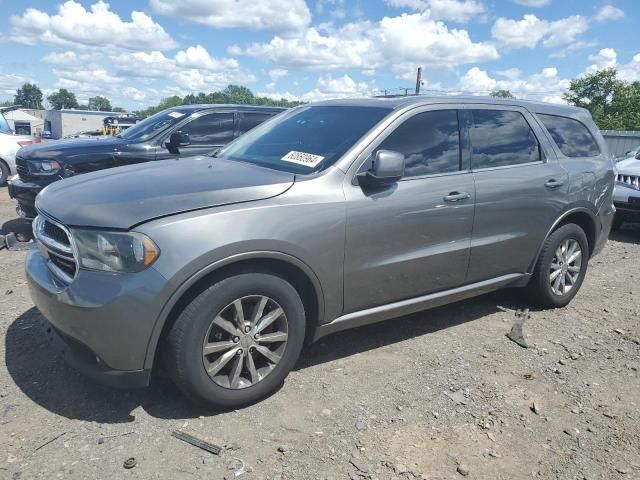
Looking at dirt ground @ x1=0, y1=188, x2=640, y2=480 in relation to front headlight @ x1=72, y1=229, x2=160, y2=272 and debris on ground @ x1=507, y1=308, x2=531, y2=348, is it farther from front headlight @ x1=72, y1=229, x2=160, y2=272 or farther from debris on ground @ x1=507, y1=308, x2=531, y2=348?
front headlight @ x1=72, y1=229, x2=160, y2=272

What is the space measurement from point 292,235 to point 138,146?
4496 millimetres

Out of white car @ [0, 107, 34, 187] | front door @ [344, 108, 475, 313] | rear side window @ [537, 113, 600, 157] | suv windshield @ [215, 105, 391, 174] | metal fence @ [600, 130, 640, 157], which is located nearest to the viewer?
front door @ [344, 108, 475, 313]

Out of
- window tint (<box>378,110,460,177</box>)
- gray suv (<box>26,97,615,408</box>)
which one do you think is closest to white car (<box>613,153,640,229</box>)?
gray suv (<box>26,97,615,408</box>)

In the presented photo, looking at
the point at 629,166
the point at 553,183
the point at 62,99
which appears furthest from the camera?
the point at 62,99

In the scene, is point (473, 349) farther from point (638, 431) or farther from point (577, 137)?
point (577, 137)

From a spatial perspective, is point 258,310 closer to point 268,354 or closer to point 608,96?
point 268,354

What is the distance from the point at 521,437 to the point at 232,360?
5.47 ft

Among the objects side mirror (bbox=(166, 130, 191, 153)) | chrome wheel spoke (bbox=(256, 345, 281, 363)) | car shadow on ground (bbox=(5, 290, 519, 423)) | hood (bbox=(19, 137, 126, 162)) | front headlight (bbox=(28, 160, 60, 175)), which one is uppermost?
side mirror (bbox=(166, 130, 191, 153))

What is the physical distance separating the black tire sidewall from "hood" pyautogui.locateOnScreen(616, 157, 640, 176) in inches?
180

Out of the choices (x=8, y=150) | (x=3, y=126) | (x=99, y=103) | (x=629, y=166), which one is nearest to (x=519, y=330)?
(x=629, y=166)

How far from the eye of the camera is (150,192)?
301cm

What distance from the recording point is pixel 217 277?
289 cm

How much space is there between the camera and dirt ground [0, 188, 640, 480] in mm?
2688

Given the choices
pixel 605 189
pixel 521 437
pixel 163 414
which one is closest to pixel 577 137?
pixel 605 189
